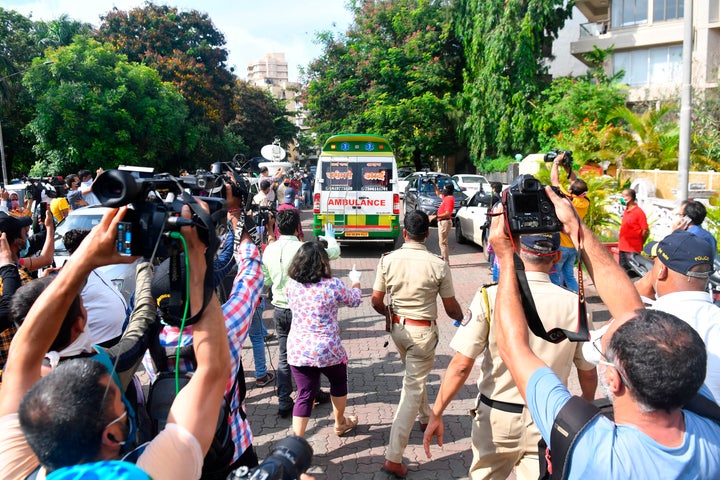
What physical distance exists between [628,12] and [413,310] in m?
28.6

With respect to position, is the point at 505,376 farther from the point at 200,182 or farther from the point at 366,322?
the point at 366,322

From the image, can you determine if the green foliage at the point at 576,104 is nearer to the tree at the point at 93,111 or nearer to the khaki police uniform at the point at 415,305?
the khaki police uniform at the point at 415,305

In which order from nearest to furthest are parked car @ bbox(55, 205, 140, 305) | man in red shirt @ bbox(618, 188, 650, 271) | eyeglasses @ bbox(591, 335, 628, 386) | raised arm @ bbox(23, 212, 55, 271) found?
1. eyeglasses @ bbox(591, 335, 628, 386)
2. raised arm @ bbox(23, 212, 55, 271)
3. parked car @ bbox(55, 205, 140, 305)
4. man in red shirt @ bbox(618, 188, 650, 271)

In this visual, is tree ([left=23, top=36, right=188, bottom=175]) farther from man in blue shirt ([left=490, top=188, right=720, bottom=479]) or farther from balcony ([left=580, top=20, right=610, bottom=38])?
man in blue shirt ([left=490, top=188, right=720, bottom=479])

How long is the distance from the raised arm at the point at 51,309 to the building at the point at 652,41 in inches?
1093

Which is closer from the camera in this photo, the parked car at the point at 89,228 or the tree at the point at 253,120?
the parked car at the point at 89,228

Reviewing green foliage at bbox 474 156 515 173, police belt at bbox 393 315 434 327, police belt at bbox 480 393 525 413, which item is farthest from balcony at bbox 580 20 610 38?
police belt at bbox 480 393 525 413

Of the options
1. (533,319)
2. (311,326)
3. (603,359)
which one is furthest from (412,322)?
(603,359)

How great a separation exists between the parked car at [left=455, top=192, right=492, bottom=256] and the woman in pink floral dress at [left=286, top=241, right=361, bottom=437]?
9617 millimetres

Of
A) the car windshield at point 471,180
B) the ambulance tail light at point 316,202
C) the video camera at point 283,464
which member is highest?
the car windshield at point 471,180

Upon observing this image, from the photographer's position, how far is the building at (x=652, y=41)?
25250 millimetres

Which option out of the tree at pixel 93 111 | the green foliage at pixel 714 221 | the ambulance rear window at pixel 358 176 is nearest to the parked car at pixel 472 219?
the ambulance rear window at pixel 358 176

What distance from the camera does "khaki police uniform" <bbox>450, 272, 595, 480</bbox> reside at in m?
2.93

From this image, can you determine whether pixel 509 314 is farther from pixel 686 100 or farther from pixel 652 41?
pixel 652 41
